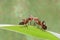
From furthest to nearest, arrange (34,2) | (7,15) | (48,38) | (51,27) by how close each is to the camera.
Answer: (34,2)
(7,15)
(51,27)
(48,38)

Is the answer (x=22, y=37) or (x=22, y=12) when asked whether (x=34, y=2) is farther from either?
(x=22, y=37)

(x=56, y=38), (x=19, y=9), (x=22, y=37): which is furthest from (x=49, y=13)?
(x=56, y=38)

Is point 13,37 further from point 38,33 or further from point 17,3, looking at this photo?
point 38,33

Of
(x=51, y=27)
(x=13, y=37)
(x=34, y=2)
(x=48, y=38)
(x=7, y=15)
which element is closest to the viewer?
(x=48, y=38)

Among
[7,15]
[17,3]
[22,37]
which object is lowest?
[22,37]

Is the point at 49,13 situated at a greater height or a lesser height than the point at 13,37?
greater

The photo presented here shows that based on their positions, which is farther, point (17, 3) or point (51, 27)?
point (17, 3)

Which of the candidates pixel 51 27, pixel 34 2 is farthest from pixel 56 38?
pixel 34 2
